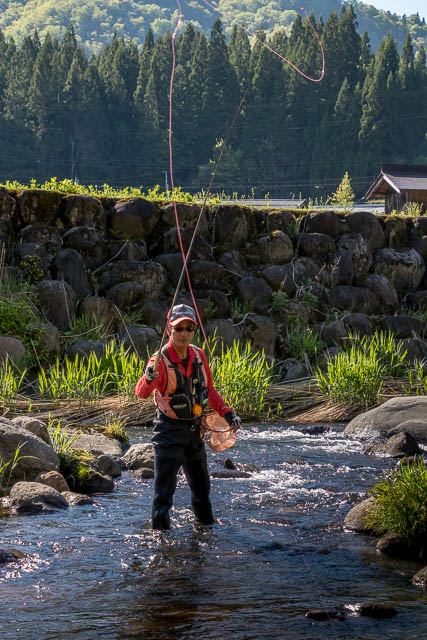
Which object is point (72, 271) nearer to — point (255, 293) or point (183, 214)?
point (183, 214)

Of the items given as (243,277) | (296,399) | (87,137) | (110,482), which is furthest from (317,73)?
(110,482)

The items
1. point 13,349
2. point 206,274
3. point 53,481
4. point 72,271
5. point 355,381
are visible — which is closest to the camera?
point 53,481

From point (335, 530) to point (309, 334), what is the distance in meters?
7.91

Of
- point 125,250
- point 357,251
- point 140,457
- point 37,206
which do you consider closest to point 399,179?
point 357,251

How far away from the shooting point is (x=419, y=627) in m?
4.20

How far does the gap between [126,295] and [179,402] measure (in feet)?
27.0

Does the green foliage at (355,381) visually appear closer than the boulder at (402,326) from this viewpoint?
Yes

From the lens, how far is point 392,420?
9.88 metres

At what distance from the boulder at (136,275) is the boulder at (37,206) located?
3.97 feet

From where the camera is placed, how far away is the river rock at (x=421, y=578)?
486 cm

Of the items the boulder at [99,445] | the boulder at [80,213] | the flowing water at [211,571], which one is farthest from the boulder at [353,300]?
the flowing water at [211,571]

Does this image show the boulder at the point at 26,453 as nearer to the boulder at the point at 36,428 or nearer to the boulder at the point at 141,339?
the boulder at the point at 36,428

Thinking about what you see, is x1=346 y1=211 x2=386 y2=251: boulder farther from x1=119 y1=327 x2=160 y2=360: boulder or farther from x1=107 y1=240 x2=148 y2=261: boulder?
x1=119 y1=327 x2=160 y2=360: boulder

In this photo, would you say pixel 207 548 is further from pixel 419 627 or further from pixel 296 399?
pixel 296 399
